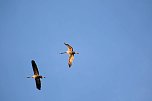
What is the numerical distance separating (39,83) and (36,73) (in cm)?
124

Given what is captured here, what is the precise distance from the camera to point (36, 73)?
81.9 metres

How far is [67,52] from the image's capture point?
85125 millimetres

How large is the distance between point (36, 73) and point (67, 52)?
5.41 m

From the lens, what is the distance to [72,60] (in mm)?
84875

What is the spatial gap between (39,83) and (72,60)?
5.45m

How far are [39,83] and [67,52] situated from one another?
5737 millimetres

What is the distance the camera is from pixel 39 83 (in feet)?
269

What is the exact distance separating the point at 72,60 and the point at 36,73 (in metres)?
5.35
